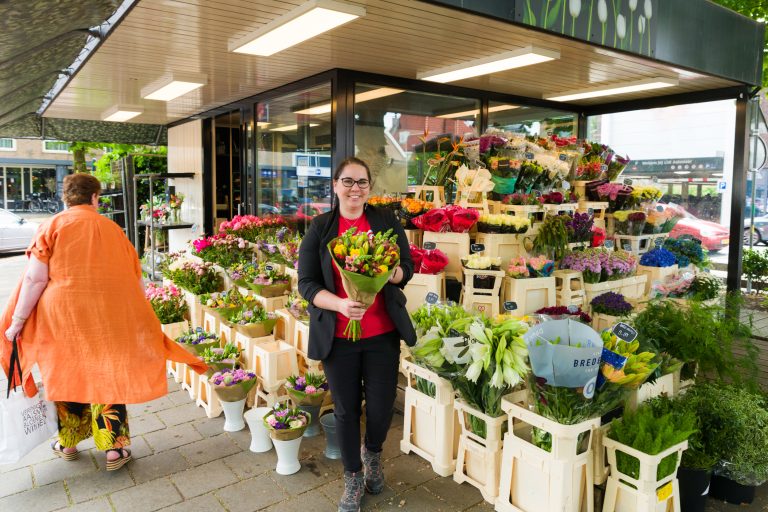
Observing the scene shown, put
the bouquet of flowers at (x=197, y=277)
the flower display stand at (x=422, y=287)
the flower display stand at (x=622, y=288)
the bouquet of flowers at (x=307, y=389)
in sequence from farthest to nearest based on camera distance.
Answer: the bouquet of flowers at (x=197, y=277) < the flower display stand at (x=622, y=288) < the flower display stand at (x=422, y=287) < the bouquet of flowers at (x=307, y=389)

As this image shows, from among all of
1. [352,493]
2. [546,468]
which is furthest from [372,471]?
[546,468]

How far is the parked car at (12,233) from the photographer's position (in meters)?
13.6

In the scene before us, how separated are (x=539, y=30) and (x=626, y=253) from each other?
2.23 meters

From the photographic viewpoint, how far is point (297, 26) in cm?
388

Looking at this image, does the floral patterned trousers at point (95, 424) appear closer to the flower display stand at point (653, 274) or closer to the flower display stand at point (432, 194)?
the flower display stand at point (432, 194)

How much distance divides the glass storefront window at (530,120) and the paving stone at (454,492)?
4.43m

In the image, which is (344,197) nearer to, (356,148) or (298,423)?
(298,423)

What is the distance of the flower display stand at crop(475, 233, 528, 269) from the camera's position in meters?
4.41

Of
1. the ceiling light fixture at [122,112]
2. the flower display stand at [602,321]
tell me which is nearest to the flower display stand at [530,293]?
the flower display stand at [602,321]

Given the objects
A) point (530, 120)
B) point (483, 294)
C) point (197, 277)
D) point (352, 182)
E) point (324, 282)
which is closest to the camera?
point (352, 182)

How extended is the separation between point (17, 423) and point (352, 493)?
1.82 meters

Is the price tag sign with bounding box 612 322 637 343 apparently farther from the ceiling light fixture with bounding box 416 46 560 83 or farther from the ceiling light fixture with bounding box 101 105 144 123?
the ceiling light fixture with bounding box 101 105 144 123

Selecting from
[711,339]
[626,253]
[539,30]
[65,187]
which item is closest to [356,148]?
[539,30]

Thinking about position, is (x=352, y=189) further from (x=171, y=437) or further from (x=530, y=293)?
(x=171, y=437)
